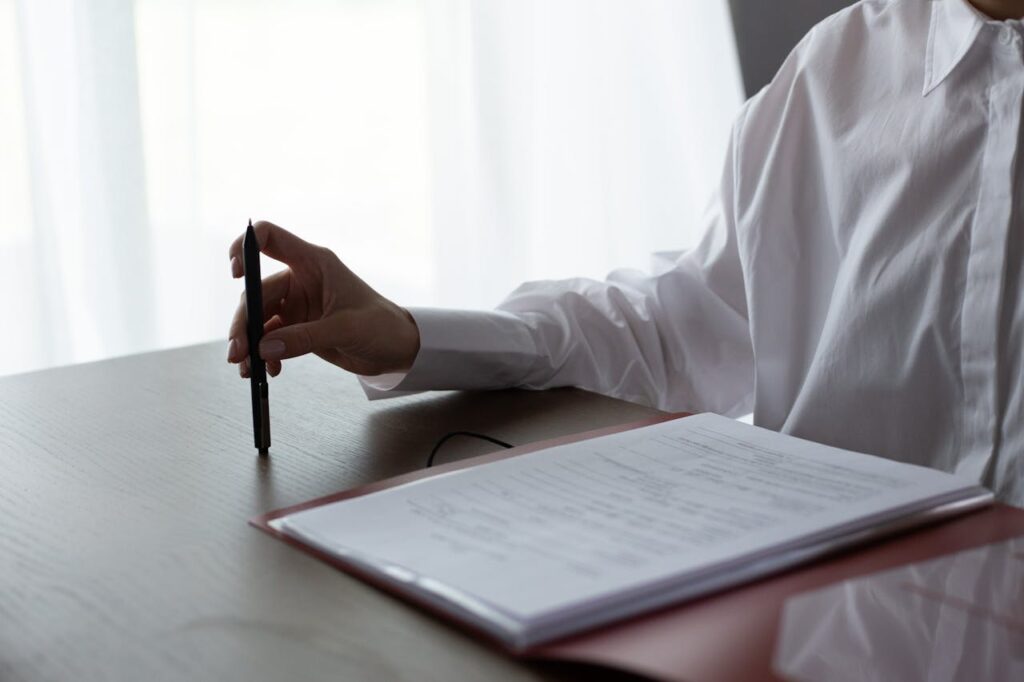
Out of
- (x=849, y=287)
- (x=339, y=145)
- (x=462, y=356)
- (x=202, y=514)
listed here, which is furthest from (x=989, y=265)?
(x=339, y=145)

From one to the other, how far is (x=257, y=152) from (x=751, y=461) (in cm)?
174

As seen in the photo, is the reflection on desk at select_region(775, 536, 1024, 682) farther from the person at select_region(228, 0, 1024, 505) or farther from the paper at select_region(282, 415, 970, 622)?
the person at select_region(228, 0, 1024, 505)

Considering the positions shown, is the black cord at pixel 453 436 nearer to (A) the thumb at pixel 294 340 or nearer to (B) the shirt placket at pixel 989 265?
(A) the thumb at pixel 294 340

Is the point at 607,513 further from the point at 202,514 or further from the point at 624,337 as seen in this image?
the point at 624,337

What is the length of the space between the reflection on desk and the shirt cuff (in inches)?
19.4

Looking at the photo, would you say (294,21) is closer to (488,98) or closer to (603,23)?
(488,98)

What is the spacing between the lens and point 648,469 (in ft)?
2.31

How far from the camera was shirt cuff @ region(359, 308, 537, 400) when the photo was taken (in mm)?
974

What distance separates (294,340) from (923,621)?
1.65 ft

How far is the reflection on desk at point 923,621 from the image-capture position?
0.52m

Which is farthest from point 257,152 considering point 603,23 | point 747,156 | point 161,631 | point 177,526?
point 161,631

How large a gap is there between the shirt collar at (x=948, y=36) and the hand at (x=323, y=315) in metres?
0.53

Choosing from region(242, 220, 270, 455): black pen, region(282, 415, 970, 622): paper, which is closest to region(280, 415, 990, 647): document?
region(282, 415, 970, 622): paper

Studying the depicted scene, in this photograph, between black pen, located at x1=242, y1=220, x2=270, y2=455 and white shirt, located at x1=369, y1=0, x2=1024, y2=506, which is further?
white shirt, located at x1=369, y1=0, x2=1024, y2=506
